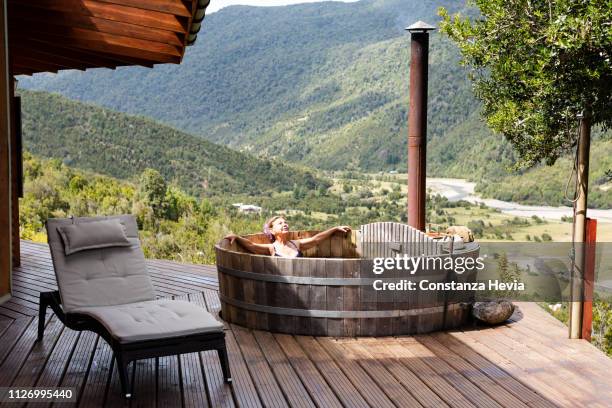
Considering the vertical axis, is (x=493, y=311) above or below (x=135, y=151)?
below

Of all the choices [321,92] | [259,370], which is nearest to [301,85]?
[321,92]

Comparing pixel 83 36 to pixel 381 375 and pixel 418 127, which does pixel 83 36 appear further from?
pixel 381 375

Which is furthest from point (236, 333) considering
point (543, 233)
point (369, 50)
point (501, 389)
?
point (369, 50)

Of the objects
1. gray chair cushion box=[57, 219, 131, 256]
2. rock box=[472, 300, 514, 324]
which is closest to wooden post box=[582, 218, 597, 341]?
rock box=[472, 300, 514, 324]

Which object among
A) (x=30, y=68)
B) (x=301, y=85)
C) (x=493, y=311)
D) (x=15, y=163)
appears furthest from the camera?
(x=301, y=85)

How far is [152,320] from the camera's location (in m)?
4.00

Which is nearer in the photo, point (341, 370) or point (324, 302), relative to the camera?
point (341, 370)

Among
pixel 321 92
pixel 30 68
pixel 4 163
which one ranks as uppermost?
pixel 321 92

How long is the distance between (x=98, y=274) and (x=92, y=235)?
26cm

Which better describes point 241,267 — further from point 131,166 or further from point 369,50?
point 369,50

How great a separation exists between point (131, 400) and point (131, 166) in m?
18.2

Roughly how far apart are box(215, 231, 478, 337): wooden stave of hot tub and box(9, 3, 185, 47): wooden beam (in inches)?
84.5

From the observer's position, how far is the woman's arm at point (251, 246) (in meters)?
5.61

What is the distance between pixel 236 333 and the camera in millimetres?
5113
